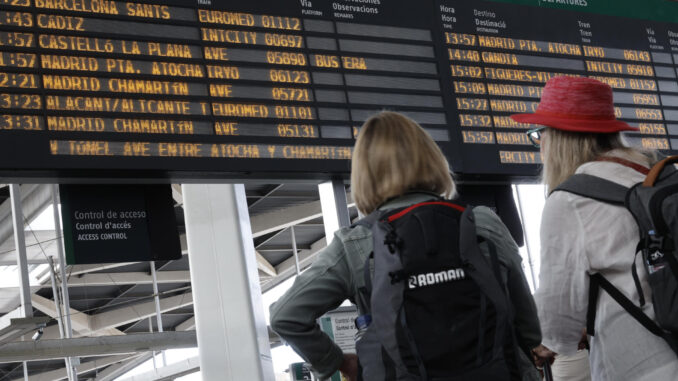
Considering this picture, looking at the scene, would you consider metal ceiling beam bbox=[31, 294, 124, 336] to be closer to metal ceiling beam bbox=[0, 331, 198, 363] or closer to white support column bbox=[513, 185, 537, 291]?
metal ceiling beam bbox=[0, 331, 198, 363]

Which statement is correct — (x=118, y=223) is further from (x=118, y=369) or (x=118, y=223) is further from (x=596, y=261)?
(x=118, y=369)

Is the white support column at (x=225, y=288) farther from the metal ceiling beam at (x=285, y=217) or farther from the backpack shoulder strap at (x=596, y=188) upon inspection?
the metal ceiling beam at (x=285, y=217)

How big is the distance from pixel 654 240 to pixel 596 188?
26cm

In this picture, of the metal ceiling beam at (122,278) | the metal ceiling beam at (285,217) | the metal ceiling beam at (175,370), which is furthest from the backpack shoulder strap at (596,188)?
the metal ceiling beam at (175,370)

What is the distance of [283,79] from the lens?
597 cm

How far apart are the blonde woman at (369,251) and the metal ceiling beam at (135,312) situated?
22.7 meters

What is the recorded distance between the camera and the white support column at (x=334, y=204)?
621 cm

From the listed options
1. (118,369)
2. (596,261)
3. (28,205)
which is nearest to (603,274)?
(596,261)

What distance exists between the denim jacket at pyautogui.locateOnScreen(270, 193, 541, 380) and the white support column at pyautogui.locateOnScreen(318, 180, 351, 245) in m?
3.54

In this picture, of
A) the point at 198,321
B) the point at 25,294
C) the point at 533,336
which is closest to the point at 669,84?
the point at 198,321

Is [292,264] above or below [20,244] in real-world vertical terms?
above

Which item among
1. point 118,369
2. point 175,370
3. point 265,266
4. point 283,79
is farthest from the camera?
point 118,369

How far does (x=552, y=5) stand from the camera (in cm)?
761

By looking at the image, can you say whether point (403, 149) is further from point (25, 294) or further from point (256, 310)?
point (25, 294)
